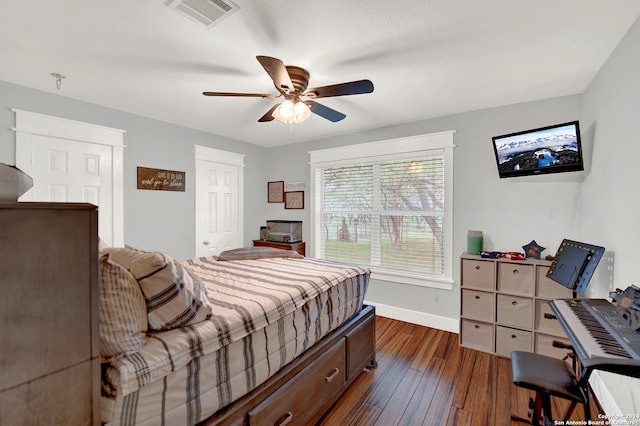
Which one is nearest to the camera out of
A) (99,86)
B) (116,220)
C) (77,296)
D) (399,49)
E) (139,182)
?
(77,296)

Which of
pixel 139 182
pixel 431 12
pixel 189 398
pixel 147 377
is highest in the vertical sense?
pixel 431 12

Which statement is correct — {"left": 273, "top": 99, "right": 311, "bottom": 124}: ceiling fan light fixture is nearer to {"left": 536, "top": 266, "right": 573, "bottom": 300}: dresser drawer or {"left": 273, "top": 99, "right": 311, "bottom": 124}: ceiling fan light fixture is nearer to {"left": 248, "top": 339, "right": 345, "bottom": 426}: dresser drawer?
{"left": 248, "top": 339, "right": 345, "bottom": 426}: dresser drawer

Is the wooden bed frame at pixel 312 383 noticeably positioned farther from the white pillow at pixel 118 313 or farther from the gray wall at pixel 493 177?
the gray wall at pixel 493 177

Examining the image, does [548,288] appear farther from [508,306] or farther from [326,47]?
[326,47]

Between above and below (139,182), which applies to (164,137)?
A: above

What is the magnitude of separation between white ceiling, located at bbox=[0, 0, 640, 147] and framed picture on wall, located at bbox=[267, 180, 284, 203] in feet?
6.19

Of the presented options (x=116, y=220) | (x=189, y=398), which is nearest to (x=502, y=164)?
(x=189, y=398)

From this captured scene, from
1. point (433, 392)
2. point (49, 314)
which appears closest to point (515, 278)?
point (433, 392)

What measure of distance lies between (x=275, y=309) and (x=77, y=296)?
0.88 m

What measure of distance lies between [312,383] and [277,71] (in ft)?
6.29

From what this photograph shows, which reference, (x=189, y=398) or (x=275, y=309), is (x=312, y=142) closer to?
(x=275, y=309)

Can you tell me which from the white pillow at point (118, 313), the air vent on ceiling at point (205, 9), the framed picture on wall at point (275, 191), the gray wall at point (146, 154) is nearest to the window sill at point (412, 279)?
the framed picture on wall at point (275, 191)

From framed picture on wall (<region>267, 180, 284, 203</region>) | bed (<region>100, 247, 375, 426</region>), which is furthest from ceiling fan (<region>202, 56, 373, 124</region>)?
framed picture on wall (<region>267, 180, 284, 203</region>)

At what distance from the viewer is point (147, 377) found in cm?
98
